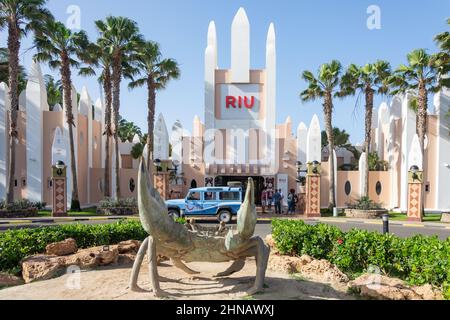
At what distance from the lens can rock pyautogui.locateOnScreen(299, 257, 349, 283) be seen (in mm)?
6379

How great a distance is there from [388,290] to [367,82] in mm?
18687

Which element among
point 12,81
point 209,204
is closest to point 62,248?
point 209,204

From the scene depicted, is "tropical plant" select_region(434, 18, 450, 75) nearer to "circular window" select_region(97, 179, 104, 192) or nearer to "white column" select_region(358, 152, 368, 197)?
"white column" select_region(358, 152, 368, 197)

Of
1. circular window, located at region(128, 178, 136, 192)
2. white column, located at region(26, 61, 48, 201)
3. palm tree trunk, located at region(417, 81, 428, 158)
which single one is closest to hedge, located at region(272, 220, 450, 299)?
palm tree trunk, located at region(417, 81, 428, 158)

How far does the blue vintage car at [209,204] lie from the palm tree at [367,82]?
10.5 metres

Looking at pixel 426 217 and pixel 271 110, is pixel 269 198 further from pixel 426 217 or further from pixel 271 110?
pixel 426 217

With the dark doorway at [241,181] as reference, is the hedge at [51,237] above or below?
below

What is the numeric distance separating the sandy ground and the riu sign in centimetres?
1737

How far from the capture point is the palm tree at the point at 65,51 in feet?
62.8

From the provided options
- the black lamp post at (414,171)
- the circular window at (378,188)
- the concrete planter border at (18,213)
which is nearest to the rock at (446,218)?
the black lamp post at (414,171)

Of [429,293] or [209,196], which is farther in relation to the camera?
[209,196]

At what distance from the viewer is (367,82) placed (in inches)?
828

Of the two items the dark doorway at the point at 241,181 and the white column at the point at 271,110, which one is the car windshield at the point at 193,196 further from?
the white column at the point at 271,110
